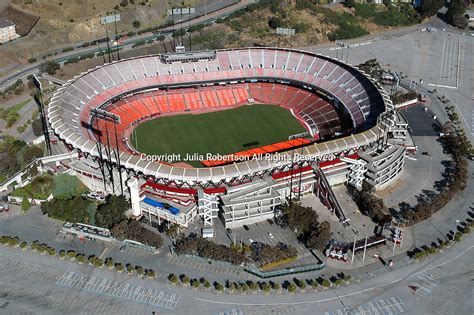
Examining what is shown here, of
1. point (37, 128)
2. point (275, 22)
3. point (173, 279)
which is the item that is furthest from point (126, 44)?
point (173, 279)

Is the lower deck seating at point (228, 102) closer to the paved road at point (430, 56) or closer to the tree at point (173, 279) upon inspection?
the paved road at point (430, 56)

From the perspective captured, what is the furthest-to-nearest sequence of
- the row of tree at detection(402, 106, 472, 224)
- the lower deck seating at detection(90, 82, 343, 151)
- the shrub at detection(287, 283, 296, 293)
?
the lower deck seating at detection(90, 82, 343, 151), the row of tree at detection(402, 106, 472, 224), the shrub at detection(287, 283, 296, 293)

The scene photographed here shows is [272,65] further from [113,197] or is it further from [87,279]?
[87,279]

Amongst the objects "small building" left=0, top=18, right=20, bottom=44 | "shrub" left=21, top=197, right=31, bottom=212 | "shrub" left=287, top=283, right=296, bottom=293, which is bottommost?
"shrub" left=287, top=283, right=296, bottom=293

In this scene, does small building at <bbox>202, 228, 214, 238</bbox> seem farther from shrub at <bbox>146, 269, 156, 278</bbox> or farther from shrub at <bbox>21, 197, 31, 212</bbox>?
shrub at <bbox>21, 197, 31, 212</bbox>

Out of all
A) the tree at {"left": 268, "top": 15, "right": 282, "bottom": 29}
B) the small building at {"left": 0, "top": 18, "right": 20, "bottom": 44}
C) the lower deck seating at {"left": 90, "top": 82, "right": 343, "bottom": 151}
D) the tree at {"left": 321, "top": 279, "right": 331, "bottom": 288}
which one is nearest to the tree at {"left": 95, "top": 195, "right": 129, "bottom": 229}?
the lower deck seating at {"left": 90, "top": 82, "right": 343, "bottom": 151}

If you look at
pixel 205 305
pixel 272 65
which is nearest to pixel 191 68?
pixel 272 65

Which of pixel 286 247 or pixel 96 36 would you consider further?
pixel 96 36
